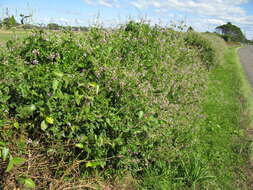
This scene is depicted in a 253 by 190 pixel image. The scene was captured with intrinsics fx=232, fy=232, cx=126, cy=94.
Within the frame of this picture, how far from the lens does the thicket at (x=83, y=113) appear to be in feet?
6.97

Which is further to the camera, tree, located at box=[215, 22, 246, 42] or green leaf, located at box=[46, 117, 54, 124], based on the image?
tree, located at box=[215, 22, 246, 42]

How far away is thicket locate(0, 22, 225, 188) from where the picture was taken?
Result: 2.12 m

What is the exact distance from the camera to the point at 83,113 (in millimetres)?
2236

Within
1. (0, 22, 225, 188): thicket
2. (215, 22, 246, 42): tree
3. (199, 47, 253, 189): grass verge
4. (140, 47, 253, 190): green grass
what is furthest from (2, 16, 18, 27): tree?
(215, 22, 246, 42): tree

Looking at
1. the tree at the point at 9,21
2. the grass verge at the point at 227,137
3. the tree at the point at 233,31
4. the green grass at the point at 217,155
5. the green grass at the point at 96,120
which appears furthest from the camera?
the tree at the point at 233,31

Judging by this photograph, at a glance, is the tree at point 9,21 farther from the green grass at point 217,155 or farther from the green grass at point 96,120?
the green grass at point 217,155

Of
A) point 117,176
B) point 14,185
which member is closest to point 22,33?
point 14,185

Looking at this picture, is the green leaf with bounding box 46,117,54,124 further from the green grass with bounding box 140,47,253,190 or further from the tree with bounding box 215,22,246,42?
the tree with bounding box 215,22,246,42

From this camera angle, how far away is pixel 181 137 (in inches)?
149

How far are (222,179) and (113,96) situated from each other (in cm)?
218

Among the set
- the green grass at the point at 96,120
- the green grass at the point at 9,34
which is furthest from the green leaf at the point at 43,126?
the green grass at the point at 9,34

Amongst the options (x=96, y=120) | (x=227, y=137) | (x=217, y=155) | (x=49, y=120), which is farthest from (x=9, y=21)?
(x=227, y=137)

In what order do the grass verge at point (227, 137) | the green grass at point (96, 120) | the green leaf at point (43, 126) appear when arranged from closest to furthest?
the green leaf at point (43, 126), the green grass at point (96, 120), the grass verge at point (227, 137)

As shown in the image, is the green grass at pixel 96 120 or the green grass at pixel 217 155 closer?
the green grass at pixel 96 120
